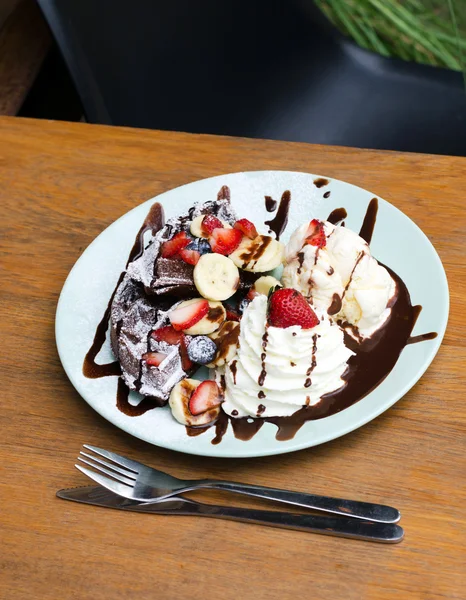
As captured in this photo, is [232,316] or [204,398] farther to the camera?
[232,316]

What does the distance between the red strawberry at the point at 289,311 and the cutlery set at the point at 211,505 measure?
12.1 inches

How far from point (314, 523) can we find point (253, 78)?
6.01ft

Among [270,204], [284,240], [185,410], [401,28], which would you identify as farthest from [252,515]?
[401,28]

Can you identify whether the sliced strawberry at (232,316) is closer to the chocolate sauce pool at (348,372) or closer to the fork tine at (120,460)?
the chocolate sauce pool at (348,372)

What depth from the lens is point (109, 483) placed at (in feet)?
4.20

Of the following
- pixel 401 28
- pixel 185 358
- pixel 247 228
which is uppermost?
pixel 401 28

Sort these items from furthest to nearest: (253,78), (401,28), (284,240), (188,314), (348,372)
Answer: (253,78), (401,28), (284,240), (188,314), (348,372)

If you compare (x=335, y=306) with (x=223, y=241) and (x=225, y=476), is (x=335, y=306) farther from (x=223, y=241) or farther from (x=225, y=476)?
(x=225, y=476)

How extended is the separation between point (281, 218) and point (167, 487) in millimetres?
763

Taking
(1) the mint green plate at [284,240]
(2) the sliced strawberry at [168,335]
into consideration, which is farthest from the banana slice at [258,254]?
(2) the sliced strawberry at [168,335]

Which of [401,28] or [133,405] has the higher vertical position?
[401,28]

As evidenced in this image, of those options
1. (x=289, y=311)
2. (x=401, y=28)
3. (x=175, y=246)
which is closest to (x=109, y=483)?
(x=289, y=311)

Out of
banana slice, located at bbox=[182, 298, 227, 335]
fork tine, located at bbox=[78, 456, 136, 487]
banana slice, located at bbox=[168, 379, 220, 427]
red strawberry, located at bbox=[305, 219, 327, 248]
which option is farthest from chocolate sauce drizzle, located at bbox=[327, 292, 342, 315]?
fork tine, located at bbox=[78, 456, 136, 487]

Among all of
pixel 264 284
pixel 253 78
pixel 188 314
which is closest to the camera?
pixel 188 314
